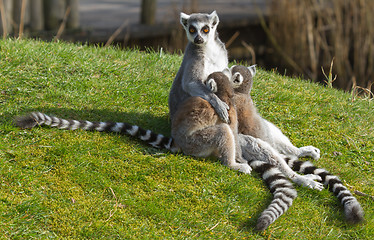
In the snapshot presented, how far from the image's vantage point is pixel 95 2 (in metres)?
14.4

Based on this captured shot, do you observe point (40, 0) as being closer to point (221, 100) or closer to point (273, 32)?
point (273, 32)

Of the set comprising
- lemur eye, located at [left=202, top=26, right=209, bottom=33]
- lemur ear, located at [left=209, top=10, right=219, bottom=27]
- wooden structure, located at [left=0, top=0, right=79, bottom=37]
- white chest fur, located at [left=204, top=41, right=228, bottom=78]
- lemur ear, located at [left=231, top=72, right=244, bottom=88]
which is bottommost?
wooden structure, located at [left=0, top=0, right=79, bottom=37]

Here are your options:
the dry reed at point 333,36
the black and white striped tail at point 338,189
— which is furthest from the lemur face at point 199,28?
the dry reed at point 333,36

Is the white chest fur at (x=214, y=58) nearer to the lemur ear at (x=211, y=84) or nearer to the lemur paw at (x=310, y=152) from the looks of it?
the lemur ear at (x=211, y=84)

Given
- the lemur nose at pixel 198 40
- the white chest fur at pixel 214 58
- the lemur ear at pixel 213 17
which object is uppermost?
the lemur ear at pixel 213 17

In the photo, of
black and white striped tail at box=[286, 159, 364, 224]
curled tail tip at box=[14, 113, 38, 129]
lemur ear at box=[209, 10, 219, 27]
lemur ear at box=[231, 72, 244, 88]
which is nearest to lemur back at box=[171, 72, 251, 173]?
lemur ear at box=[231, 72, 244, 88]

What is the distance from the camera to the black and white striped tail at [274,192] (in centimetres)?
373

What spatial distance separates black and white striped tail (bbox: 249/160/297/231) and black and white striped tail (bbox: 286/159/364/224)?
1.29 feet

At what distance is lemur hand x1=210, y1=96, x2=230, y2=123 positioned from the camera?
180 inches

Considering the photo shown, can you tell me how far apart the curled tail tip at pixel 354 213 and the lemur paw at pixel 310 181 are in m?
0.38

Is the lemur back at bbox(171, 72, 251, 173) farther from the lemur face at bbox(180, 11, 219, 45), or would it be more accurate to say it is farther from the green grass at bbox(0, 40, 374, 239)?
the lemur face at bbox(180, 11, 219, 45)

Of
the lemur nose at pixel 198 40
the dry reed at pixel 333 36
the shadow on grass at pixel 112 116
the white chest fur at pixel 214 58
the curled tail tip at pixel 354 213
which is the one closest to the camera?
the curled tail tip at pixel 354 213

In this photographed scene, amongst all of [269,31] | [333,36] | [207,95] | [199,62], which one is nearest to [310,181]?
[207,95]

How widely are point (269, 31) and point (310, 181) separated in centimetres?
780
